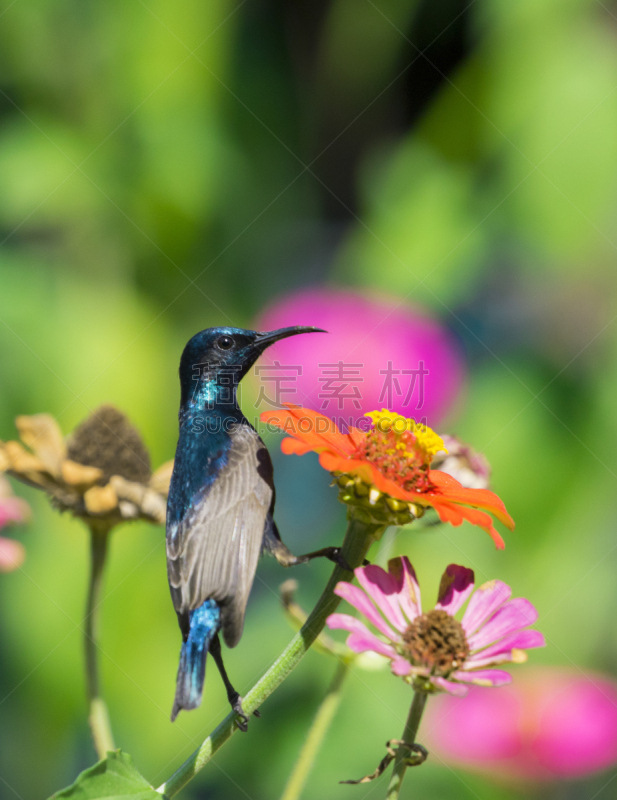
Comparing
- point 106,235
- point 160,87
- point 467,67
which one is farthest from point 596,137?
point 106,235

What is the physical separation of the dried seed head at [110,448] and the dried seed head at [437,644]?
46 cm

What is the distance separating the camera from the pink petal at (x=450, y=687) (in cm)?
48

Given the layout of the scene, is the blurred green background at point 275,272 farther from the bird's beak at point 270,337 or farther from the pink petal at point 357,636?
the pink petal at point 357,636

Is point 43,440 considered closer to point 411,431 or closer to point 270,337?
point 270,337

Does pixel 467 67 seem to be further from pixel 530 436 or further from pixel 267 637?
pixel 267 637

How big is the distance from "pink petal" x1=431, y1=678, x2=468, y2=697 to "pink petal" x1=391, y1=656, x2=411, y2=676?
2cm

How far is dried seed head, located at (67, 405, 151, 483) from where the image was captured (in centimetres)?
92

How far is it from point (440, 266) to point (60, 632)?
1.23 m

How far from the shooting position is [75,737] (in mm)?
1610

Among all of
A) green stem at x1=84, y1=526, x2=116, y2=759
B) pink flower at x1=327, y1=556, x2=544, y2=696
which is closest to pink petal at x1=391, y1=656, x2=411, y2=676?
pink flower at x1=327, y1=556, x2=544, y2=696

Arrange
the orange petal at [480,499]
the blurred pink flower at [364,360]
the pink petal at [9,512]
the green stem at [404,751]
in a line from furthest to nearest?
1. the blurred pink flower at [364,360]
2. the pink petal at [9,512]
3. the orange petal at [480,499]
4. the green stem at [404,751]

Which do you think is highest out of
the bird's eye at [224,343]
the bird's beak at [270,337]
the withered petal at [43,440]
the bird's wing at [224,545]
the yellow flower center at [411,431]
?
the yellow flower center at [411,431]

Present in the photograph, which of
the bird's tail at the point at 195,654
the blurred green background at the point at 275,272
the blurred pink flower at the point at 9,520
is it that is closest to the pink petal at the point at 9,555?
the blurred pink flower at the point at 9,520

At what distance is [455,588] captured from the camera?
0.56m
